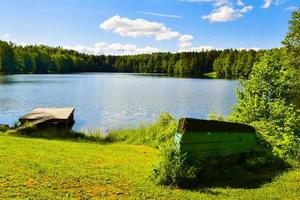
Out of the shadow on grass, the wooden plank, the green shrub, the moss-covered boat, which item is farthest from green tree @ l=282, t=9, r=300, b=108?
the green shrub

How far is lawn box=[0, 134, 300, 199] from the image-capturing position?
30.8ft

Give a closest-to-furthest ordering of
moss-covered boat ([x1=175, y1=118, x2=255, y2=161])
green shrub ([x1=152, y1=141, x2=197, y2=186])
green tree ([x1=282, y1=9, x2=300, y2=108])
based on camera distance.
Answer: green shrub ([x1=152, y1=141, x2=197, y2=186])
moss-covered boat ([x1=175, y1=118, x2=255, y2=161])
green tree ([x1=282, y1=9, x2=300, y2=108])

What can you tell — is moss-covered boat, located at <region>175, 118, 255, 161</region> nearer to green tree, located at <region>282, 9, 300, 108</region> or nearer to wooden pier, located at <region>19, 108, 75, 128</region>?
wooden pier, located at <region>19, 108, 75, 128</region>

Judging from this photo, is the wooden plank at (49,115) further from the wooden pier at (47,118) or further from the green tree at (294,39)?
the green tree at (294,39)

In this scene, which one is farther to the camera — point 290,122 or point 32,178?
point 290,122

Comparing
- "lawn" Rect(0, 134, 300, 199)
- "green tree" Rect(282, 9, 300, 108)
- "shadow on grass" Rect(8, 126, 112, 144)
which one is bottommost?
"shadow on grass" Rect(8, 126, 112, 144)

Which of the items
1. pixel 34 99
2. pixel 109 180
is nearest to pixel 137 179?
pixel 109 180

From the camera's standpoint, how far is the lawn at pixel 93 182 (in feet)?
30.8

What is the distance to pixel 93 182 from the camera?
10438 mm

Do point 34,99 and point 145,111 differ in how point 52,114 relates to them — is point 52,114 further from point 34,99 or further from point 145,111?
point 34,99

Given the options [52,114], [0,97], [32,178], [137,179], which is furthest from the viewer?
[0,97]

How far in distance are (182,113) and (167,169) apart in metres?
35.0

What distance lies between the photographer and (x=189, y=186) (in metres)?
10.7

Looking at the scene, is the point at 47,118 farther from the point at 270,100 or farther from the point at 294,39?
the point at 294,39
